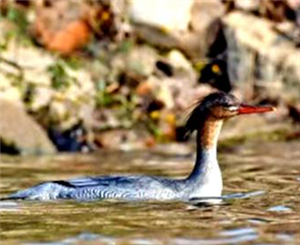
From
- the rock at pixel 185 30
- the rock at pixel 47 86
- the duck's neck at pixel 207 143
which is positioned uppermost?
the rock at pixel 185 30

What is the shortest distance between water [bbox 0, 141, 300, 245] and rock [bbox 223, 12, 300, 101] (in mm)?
A: 5175

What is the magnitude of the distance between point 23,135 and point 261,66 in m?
5.04

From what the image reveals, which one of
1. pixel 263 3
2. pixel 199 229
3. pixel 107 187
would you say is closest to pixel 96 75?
pixel 263 3

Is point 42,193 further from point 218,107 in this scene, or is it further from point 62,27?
point 62,27

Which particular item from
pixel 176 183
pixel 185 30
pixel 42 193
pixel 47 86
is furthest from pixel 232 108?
pixel 185 30

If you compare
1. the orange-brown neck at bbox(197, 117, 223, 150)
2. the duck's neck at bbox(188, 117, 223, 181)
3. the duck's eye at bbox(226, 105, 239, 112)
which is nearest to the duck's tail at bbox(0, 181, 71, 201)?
the duck's neck at bbox(188, 117, 223, 181)

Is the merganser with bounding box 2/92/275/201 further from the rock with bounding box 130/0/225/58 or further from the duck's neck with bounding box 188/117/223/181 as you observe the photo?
the rock with bounding box 130/0/225/58

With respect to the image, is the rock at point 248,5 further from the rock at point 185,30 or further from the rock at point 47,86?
the rock at point 47,86

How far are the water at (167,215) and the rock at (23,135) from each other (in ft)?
6.60

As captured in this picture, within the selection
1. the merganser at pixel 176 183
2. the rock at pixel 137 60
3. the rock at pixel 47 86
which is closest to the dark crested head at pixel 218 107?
the merganser at pixel 176 183

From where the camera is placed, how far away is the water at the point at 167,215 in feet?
33.4

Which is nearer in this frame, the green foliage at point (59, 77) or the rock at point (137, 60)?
the green foliage at point (59, 77)

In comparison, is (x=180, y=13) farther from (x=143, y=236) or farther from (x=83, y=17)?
(x=143, y=236)

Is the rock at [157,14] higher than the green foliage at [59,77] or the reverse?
higher
